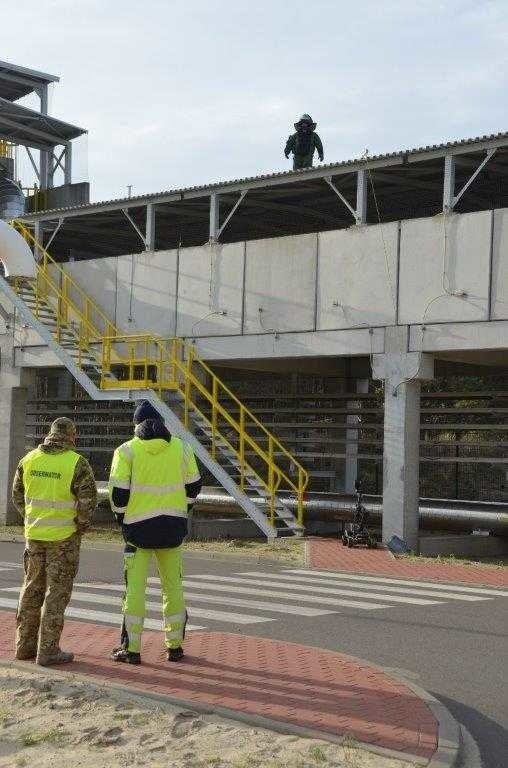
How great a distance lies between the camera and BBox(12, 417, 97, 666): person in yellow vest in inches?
322

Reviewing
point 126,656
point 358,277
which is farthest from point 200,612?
point 358,277

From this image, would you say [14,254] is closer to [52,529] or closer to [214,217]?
[214,217]

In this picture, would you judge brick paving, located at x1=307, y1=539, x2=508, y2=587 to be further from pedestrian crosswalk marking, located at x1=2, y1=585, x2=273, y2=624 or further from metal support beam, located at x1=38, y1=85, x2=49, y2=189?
metal support beam, located at x1=38, y1=85, x2=49, y2=189

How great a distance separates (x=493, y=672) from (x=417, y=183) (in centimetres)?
1468

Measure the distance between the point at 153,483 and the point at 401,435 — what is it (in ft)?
37.5

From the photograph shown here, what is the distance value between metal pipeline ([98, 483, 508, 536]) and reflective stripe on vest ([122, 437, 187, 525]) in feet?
39.7

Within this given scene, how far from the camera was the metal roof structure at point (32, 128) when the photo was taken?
3509cm

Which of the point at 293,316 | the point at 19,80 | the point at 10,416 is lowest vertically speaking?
the point at 10,416

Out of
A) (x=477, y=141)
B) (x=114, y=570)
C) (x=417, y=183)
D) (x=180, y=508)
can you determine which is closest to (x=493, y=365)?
(x=417, y=183)

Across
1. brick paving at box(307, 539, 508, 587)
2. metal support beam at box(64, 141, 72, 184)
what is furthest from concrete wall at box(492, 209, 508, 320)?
metal support beam at box(64, 141, 72, 184)

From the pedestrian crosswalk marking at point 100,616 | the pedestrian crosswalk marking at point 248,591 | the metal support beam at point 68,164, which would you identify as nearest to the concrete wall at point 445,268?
the pedestrian crosswalk marking at point 248,591

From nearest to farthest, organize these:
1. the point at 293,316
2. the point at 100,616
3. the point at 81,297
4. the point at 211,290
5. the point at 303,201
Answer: the point at 100,616
the point at 293,316
the point at 211,290
the point at 303,201
the point at 81,297

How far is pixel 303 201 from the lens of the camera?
24.0 metres

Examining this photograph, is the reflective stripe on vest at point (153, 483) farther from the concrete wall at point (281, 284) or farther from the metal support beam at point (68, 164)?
the metal support beam at point (68, 164)
